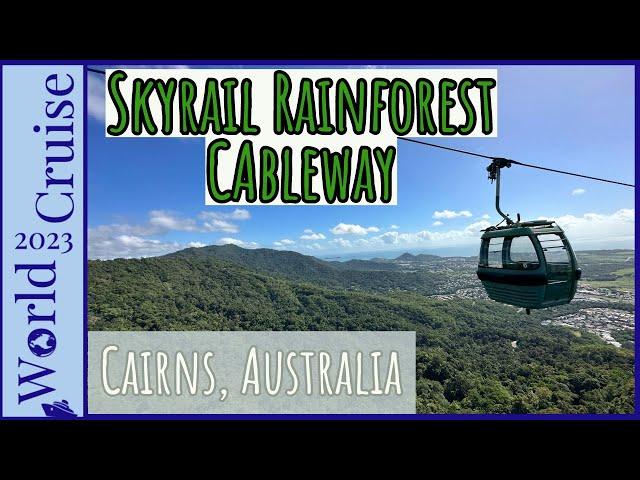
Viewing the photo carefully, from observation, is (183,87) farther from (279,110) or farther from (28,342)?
(28,342)

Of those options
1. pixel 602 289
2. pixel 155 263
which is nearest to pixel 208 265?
pixel 155 263

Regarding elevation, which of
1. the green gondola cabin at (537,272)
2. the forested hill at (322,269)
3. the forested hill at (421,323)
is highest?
the green gondola cabin at (537,272)
